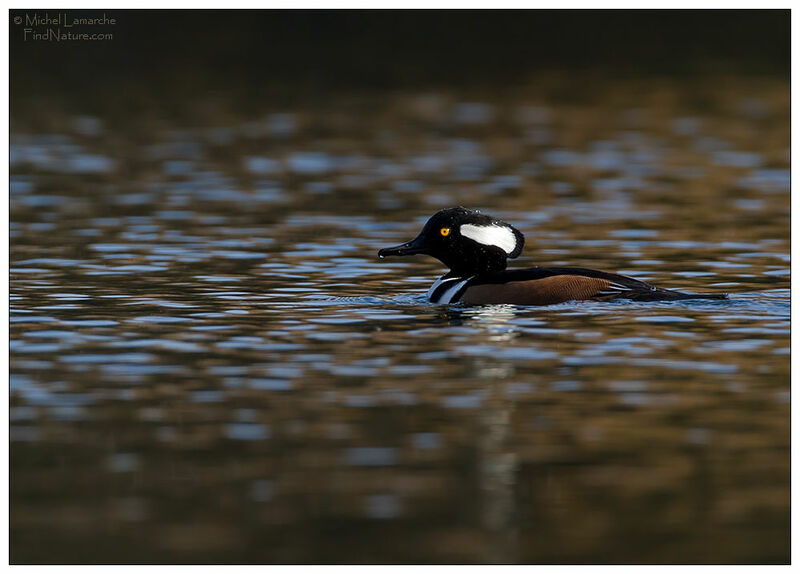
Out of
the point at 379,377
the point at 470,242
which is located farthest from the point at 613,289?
the point at 379,377

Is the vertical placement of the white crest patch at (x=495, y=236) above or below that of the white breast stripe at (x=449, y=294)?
above

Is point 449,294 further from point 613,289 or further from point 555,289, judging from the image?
point 613,289

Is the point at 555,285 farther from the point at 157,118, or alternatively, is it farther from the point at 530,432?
the point at 157,118

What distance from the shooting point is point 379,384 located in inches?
405

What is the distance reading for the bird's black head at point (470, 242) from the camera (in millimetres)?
14180

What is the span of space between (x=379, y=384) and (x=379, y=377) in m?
0.21

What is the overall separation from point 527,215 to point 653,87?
1899 cm

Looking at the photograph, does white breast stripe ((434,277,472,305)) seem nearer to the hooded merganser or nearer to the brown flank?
the hooded merganser

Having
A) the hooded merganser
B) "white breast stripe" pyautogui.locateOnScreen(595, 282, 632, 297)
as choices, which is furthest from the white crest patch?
"white breast stripe" pyautogui.locateOnScreen(595, 282, 632, 297)

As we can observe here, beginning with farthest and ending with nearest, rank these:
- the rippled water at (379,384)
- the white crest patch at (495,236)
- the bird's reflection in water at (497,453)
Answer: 1. the white crest patch at (495,236)
2. the rippled water at (379,384)
3. the bird's reflection in water at (497,453)

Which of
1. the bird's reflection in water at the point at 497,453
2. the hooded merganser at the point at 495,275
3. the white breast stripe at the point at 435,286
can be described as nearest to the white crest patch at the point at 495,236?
the hooded merganser at the point at 495,275

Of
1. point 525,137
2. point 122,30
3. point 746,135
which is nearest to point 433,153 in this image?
point 525,137

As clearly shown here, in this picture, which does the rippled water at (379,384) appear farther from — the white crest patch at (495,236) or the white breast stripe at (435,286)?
the white crest patch at (495,236)

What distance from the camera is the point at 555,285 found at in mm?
13234
